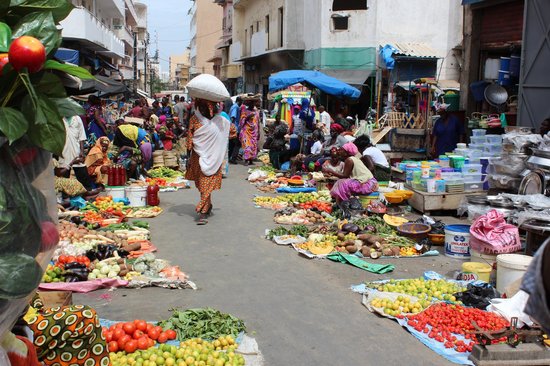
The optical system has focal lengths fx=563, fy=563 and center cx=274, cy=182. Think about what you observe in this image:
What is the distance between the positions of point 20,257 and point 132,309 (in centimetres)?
348

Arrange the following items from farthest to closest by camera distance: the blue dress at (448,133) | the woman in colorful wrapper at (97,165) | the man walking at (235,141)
Result: the man walking at (235,141), the blue dress at (448,133), the woman in colorful wrapper at (97,165)

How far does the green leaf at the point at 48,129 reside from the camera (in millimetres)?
2336

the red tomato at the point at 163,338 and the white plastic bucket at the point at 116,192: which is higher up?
the white plastic bucket at the point at 116,192

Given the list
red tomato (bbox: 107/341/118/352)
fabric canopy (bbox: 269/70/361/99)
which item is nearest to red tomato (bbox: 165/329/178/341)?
red tomato (bbox: 107/341/118/352)

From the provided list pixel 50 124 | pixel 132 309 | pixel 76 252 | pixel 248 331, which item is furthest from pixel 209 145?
pixel 50 124

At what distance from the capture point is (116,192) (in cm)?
1097

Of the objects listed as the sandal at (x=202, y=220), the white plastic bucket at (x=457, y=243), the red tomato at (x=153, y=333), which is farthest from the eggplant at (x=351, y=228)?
the red tomato at (x=153, y=333)

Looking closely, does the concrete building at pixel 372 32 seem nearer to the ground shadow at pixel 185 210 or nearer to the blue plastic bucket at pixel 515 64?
the blue plastic bucket at pixel 515 64

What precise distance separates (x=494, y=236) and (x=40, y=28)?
5.83m

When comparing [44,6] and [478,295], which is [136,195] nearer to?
[478,295]

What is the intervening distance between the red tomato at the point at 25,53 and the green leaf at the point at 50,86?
18 centimetres

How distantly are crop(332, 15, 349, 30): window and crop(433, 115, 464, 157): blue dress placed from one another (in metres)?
12.1

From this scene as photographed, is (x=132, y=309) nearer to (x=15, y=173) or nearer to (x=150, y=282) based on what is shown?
(x=150, y=282)

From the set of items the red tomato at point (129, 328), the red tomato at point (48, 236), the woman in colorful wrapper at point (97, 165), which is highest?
A: the red tomato at point (48, 236)
